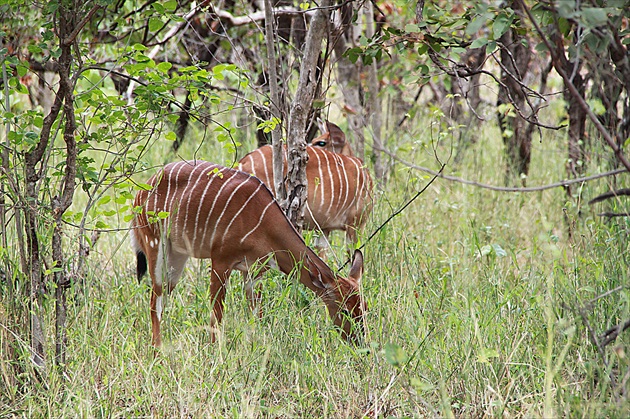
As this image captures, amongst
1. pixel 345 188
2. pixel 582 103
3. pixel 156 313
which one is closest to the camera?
pixel 582 103

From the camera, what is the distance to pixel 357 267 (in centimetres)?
371

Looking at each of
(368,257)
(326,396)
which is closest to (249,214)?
(368,257)

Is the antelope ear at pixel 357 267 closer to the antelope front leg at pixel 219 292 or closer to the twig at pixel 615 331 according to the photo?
the antelope front leg at pixel 219 292

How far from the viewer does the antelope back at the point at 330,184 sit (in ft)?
15.8

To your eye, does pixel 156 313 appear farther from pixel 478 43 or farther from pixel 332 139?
pixel 332 139

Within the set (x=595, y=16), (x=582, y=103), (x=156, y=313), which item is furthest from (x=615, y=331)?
(x=156, y=313)

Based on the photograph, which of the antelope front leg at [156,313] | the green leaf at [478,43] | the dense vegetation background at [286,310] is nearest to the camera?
the dense vegetation background at [286,310]

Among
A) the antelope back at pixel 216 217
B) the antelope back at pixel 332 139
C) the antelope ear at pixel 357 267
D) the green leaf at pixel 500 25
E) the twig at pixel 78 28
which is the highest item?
the twig at pixel 78 28

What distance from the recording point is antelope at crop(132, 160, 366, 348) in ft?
11.8

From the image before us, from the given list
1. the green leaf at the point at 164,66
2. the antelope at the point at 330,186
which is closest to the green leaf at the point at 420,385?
the green leaf at the point at 164,66

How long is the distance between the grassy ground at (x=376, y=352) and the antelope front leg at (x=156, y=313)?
0.04m

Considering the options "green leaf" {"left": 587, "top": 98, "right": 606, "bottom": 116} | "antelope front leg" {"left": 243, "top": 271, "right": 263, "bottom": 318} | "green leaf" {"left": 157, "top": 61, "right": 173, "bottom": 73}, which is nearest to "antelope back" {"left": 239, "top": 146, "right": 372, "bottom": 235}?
"antelope front leg" {"left": 243, "top": 271, "right": 263, "bottom": 318}

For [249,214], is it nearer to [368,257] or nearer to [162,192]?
[162,192]

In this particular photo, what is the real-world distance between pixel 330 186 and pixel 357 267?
54.1 inches
